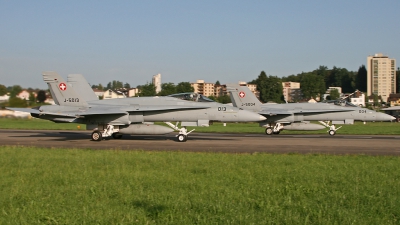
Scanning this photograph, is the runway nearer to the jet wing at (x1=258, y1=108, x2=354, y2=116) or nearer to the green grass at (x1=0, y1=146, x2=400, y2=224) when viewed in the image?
the green grass at (x1=0, y1=146, x2=400, y2=224)

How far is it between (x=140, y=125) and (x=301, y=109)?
13.7 meters

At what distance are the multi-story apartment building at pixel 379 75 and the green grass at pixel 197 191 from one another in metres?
154

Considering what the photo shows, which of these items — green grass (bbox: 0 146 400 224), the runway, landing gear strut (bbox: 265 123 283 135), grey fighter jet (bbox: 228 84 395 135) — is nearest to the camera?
green grass (bbox: 0 146 400 224)

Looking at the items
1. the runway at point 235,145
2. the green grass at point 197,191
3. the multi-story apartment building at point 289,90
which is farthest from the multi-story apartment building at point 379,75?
the green grass at point 197,191

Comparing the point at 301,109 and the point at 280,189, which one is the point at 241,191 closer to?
the point at 280,189

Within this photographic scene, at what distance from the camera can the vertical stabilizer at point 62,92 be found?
85.5ft

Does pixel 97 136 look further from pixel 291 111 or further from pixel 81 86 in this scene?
pixel 291 111

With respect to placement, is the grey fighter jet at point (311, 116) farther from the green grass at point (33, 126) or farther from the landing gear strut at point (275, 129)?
the green grass at point (33, 126)

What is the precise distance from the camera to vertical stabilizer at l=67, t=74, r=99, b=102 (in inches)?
1166

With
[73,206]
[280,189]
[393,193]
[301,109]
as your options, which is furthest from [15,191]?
[301,109]

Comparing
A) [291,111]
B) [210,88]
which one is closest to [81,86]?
[291,111]

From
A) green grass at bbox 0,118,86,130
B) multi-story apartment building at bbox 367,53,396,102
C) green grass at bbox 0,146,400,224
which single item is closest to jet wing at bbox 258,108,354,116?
green grass at bbox 0,118,86,130

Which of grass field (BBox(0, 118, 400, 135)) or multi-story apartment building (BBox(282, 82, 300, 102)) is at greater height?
multi-story apartment building (BBox(282, 82, 300, 102))

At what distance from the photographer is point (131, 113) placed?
82.4 ft
